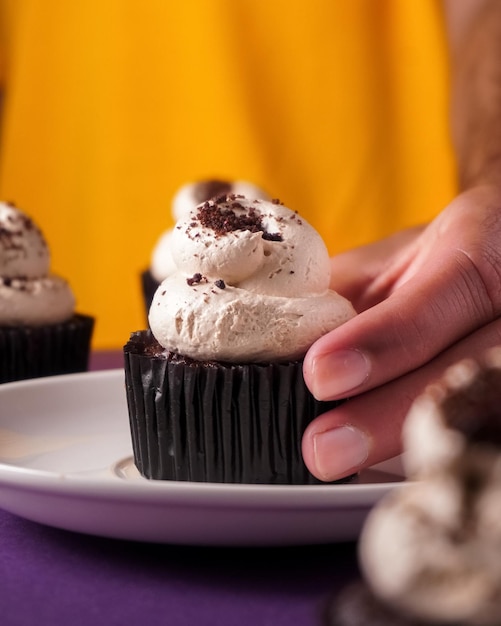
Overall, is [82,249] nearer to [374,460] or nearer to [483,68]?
[483,68]

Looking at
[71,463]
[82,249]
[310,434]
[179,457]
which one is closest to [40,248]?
[71,463]

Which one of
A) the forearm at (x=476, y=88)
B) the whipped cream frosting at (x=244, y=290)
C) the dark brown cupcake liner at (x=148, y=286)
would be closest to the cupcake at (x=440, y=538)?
the whipped cream frosting at (x=244, y=290)

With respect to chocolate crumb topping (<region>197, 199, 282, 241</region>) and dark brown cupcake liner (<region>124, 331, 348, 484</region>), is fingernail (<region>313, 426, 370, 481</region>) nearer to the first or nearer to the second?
dark brown cupcake liner (<region>124, 331, 348, 484</region>)

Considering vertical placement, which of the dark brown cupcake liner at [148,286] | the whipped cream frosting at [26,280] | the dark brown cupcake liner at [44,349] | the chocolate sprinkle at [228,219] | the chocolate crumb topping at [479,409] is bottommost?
the dark brown cupcake liner at [148,286]

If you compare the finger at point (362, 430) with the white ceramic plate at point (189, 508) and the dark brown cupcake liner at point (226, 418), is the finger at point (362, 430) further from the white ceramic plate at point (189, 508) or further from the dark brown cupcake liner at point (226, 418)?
the white ceramic plate at point (189, 508)

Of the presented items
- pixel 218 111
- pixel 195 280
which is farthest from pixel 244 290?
pixel 218 111

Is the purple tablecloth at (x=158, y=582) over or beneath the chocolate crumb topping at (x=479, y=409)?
beneath
